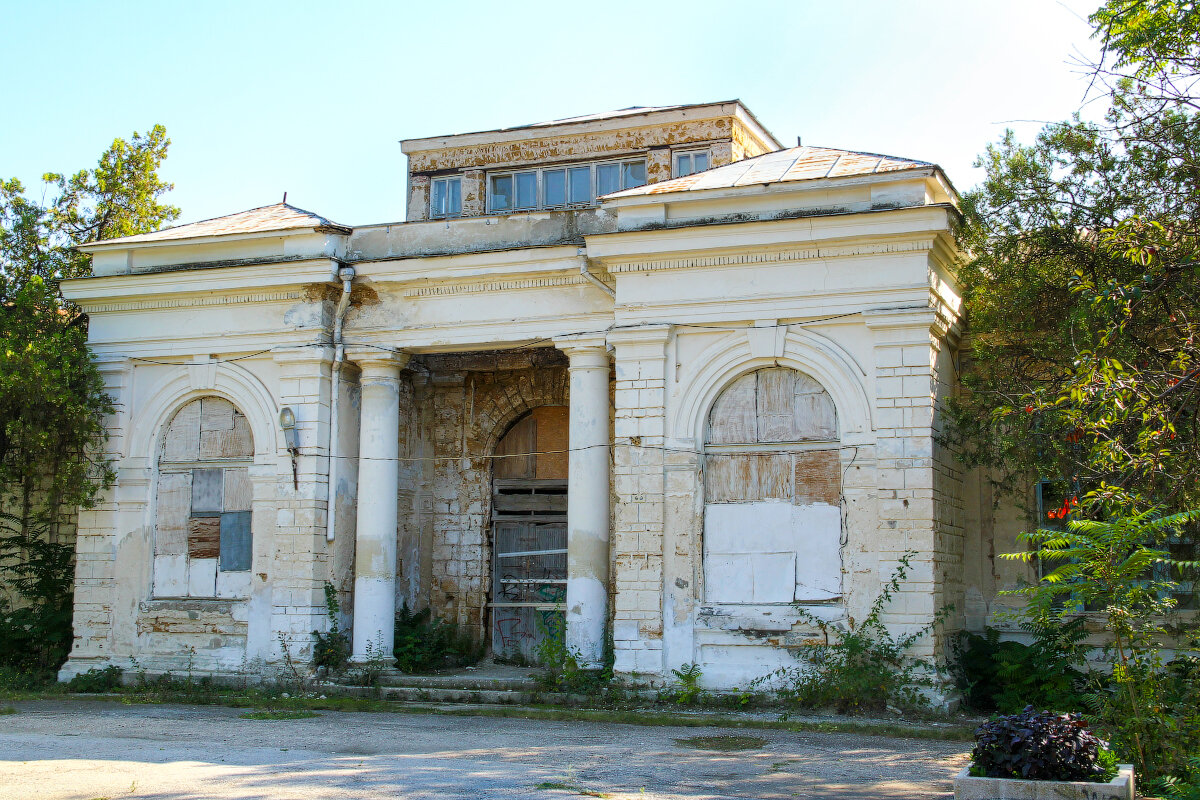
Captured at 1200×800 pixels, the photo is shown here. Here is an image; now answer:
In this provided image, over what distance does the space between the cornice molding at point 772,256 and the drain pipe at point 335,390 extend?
3200mm

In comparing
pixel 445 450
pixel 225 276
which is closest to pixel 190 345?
pixel 225 276

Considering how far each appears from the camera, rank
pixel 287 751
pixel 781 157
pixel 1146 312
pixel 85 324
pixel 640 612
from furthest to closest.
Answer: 1. pixel 85 324
2. pixel 781 157
3. pixel 640 612
4. pixel 1146 312
5. pixel 287 751

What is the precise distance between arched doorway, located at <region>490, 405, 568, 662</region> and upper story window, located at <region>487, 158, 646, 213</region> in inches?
118

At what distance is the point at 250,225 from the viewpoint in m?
14.4

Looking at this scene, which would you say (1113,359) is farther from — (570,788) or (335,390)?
(335,390)

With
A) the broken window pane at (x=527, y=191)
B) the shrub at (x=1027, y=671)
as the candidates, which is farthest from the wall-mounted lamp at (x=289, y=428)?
the shrub at (x=1027, y=671)

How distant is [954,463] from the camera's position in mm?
12414

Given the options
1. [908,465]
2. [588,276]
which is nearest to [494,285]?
[588,276]

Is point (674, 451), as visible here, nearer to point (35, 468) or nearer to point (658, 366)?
point (658, 366)

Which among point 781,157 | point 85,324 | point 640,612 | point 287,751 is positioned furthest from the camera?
point 85,324

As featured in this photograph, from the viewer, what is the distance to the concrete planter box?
607 cm

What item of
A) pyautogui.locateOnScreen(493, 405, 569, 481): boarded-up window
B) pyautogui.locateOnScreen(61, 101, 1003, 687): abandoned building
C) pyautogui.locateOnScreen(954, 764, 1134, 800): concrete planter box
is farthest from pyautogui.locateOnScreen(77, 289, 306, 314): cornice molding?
pyautogui.locateOnScreen(954, 764, 1134, 800): concrete planter box

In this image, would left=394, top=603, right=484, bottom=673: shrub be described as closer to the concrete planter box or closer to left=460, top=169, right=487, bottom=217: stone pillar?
left=460, top=169, right=487, bottom=217: stone pillar

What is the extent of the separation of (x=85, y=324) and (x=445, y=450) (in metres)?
4.91
